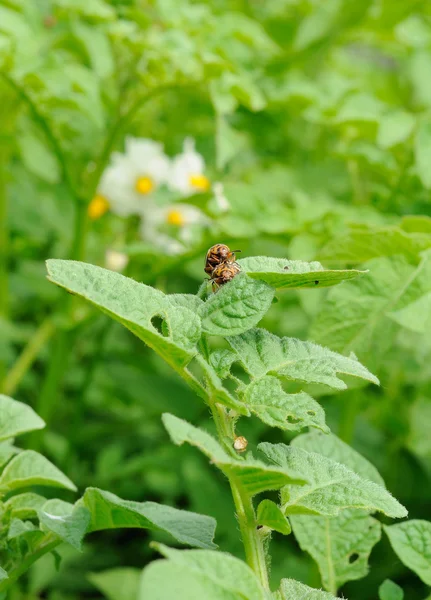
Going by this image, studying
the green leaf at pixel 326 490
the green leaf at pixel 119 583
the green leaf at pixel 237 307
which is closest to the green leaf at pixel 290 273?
the green leaf at pixel 237 307

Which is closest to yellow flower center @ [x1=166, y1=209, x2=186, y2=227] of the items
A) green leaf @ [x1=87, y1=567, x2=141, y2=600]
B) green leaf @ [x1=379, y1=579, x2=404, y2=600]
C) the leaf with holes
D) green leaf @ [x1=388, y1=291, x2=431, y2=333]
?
green leaf @ [x1=87, y1=567, x2=141, y2=600]

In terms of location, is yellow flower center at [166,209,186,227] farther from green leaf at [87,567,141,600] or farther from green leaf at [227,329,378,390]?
green leaf at [227,329,378,390]

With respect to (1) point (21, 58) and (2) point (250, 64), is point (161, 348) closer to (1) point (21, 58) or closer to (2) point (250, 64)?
(1) point (21, 58)

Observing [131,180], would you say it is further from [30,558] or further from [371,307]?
[30,558]

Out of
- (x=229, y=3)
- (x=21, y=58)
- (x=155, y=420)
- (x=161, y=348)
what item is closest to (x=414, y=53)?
(x=229, y=3)

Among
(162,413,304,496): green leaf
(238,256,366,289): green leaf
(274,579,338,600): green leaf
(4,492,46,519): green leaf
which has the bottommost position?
(274,579,338,600): green leaf

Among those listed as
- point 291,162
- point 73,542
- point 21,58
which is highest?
point 291,162

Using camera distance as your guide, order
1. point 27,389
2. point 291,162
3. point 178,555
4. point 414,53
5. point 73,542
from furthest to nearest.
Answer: point 291,162 < point 27,389 < point 414,53 < point 73,542 < point 178,555
